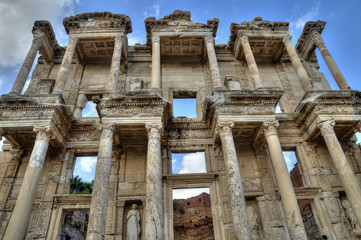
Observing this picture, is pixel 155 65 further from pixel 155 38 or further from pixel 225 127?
pixel 225 127

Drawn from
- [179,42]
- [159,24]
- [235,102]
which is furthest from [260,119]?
[159,24]

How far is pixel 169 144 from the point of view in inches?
472

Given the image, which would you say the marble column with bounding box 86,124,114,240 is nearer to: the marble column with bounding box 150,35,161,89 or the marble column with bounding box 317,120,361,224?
the marble column with bounding box 150,35,161,89

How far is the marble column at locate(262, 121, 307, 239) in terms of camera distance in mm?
8250

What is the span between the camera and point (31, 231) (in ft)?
32.6

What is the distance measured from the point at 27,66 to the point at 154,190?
9.38m

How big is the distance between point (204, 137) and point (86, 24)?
9541 mm

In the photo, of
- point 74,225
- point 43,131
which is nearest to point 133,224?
point 43,131

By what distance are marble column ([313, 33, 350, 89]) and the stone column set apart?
45.9 ft

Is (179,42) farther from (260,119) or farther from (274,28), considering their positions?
(260,119)

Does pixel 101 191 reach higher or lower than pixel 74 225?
lower

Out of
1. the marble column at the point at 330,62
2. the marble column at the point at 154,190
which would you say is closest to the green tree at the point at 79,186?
the marble column at the point at 154,190

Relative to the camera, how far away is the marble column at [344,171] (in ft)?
28.9

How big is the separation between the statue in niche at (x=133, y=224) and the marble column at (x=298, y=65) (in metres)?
9.96
